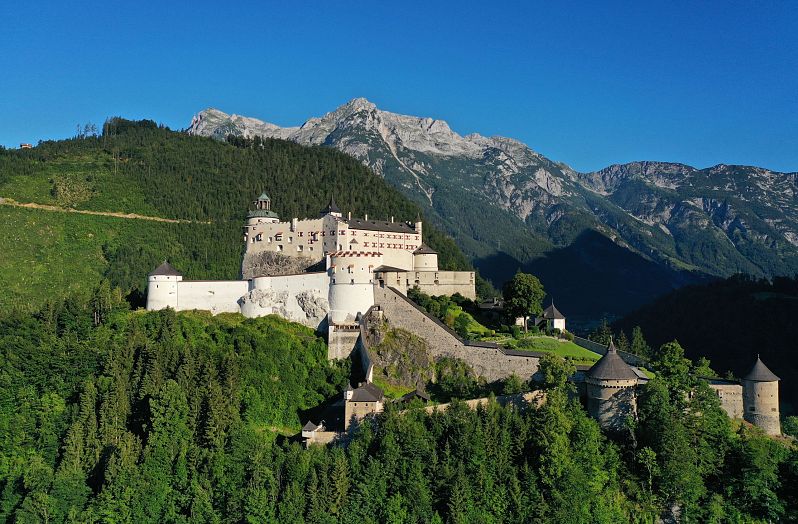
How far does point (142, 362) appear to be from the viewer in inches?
2395

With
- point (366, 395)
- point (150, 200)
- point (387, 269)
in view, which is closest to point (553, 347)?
point (387, 269)

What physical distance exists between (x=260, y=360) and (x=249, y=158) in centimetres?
9149

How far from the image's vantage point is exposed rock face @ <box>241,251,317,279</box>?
265 feet

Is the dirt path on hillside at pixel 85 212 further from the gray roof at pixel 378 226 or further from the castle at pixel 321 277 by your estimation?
the gray roof at pixel 378 226

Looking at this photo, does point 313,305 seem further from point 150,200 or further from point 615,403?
point 150,200

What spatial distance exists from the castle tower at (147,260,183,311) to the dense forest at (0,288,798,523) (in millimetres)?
14524

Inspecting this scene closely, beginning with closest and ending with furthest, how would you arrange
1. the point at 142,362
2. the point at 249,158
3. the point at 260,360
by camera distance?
the point at 142,362, the point at 260,360, the point at 249,158

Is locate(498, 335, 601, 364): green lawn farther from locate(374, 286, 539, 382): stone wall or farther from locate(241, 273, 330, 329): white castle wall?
locate(241, 273, 330, 329): white castle wall

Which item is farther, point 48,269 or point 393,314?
point 48,269

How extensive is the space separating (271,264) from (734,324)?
101 m

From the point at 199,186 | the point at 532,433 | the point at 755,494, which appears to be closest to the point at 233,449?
the point at 532,433

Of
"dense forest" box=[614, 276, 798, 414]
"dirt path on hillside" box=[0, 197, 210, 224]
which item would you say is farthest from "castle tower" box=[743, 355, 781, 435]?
"dirt path on hillside" box=[0, 197, 210, 224]

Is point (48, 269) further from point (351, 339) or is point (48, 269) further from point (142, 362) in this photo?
point (351, 339)

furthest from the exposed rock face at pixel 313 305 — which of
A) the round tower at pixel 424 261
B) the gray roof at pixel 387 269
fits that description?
the round tower at pixel 424 261
